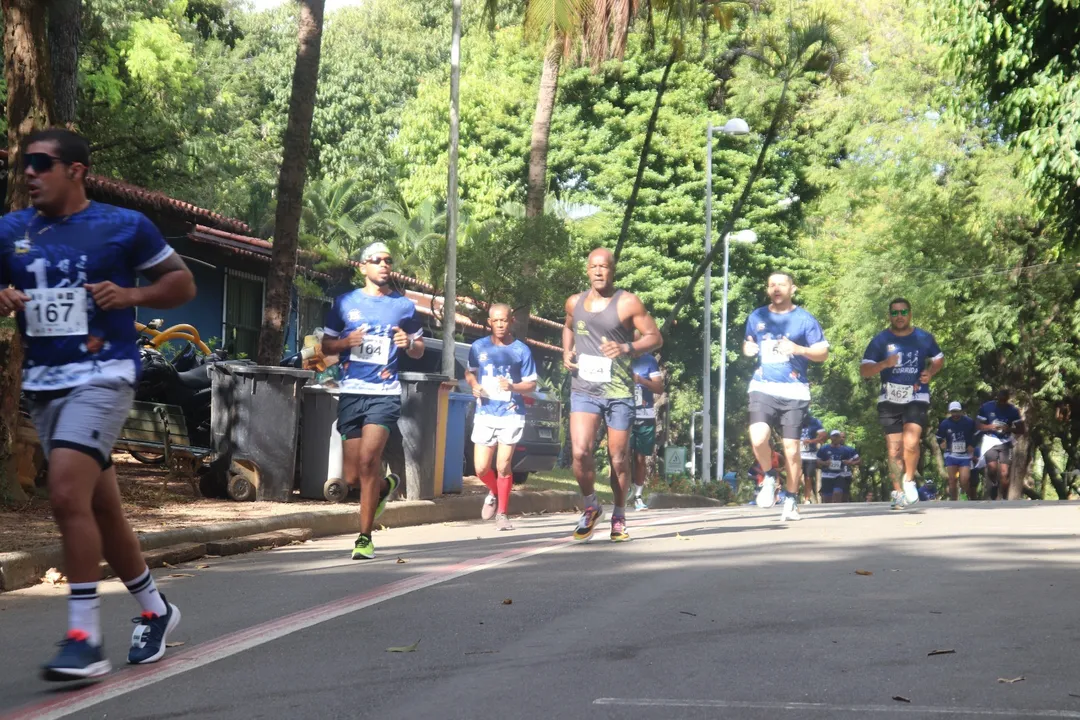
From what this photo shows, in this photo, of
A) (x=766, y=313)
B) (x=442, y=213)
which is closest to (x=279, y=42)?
(x=442, y=213)

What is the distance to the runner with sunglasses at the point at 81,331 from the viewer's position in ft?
17.7

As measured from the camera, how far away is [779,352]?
12.9 m

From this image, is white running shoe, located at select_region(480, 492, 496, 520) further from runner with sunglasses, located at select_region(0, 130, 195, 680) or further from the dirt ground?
runner with sunglasses, located at select_region(0, 130, 195, 680)

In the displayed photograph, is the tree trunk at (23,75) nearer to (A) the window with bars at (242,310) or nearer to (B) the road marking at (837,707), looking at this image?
(B) the road marking at (837,707)

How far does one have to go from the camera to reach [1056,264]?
29.8m

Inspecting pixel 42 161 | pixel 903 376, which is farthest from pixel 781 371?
pixel 42 161

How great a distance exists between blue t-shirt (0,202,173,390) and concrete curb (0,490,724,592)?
280 centimetres

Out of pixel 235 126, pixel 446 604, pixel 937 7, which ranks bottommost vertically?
pixel 446 604

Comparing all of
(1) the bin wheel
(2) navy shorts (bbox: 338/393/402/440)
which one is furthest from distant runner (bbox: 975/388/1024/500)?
(2) navy shorts (bbox: 338/393/402/440)

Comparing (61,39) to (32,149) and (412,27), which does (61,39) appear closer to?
(32,149)

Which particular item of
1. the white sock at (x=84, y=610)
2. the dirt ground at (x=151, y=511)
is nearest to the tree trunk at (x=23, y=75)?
the dirt ground at (x=151, y=511)

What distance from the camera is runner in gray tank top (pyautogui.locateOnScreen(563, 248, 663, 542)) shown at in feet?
35.5

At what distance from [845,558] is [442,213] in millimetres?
42725

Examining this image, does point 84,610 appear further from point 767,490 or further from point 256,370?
point 767,490
